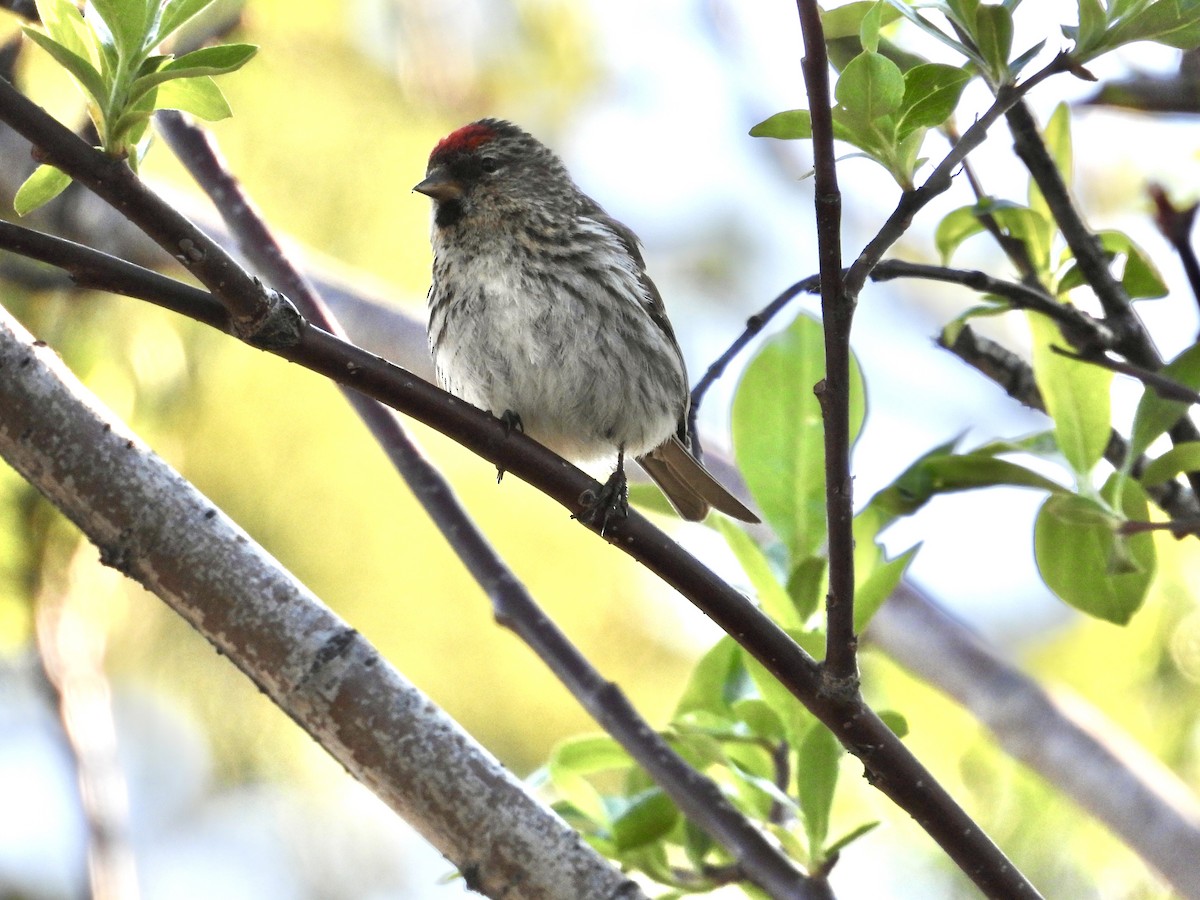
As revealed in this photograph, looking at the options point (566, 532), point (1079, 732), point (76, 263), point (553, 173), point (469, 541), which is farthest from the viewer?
point (566, 532)

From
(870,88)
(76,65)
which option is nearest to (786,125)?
(870,88)

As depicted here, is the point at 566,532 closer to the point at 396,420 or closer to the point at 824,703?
the point at 396,420

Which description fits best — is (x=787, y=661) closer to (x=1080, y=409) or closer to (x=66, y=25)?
(x=1080, y=409)

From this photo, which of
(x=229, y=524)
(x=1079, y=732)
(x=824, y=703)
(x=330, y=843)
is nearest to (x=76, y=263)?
(x=229, y=524)

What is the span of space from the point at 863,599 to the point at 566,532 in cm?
194

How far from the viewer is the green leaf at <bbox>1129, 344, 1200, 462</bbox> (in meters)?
1.37

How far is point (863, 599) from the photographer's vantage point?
153 centimetres

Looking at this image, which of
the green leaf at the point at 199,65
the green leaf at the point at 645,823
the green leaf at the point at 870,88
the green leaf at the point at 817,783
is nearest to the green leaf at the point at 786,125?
the green leaf at the point at 870,88

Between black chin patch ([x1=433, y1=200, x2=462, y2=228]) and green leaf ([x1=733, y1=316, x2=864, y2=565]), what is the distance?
38.8 inches

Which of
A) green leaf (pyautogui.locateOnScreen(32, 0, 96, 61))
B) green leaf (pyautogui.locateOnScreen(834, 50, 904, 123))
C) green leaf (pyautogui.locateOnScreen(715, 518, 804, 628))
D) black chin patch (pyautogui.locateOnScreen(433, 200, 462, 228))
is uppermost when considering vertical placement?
black chin patch (pyautogui.locateOnScreen(433, 200, 462, 228))

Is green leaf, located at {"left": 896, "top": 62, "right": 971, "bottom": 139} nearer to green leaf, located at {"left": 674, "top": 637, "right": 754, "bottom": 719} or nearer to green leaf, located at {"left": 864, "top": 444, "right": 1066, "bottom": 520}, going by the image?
green leaf, located at {"left": 864, "top": 444, "right": 1066, "bottom": 520}

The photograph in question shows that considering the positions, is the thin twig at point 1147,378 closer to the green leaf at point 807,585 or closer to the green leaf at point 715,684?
the green leaf at point 807,585

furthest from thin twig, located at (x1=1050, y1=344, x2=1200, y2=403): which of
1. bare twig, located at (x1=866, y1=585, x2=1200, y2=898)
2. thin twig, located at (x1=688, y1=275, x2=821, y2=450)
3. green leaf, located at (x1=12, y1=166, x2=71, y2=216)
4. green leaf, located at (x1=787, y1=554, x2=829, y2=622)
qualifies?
bare twig, located at (x1=866, y1=585, x2=1200, y2=898)

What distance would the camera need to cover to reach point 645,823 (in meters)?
1.68
